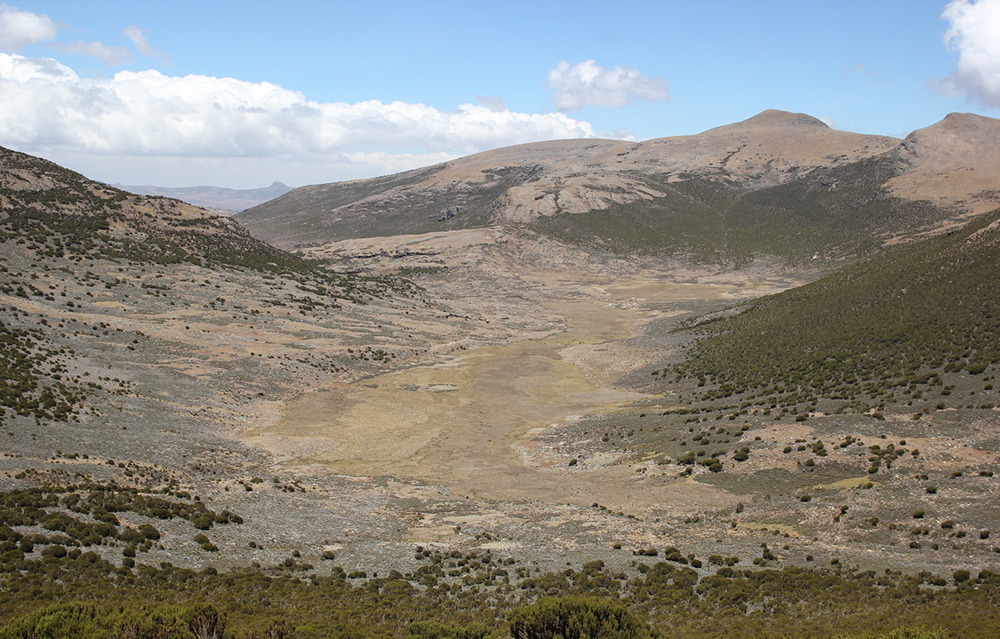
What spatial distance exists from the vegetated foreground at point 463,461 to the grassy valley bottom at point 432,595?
0.11 metres

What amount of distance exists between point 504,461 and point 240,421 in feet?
64.2

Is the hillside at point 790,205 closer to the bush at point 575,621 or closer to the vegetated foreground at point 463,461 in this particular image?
the vegetated foreground at point 463,461

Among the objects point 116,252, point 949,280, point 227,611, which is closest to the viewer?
point 227,611

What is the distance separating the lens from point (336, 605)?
18375 millimetres

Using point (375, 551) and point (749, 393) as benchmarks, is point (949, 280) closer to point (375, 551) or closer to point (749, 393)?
point (749, 393)

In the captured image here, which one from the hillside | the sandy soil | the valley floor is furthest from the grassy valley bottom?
the hillside

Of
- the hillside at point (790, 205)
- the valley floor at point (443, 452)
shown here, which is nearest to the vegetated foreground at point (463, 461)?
the valley floor at point (443, 452)

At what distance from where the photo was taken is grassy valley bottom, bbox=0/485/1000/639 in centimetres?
1453

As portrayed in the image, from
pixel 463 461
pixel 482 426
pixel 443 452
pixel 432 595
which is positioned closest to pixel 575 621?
pixel 432 595

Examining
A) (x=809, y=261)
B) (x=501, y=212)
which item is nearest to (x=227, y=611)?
(x=809, y=261)

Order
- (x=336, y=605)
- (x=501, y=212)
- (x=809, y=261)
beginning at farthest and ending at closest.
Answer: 1. (x=501, y=212)
2. (x=809, y=261)
3. (x=336, y=605)

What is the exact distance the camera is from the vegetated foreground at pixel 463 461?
1775cm

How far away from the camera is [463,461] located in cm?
3834

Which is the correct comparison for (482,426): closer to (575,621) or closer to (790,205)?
(575,621)
